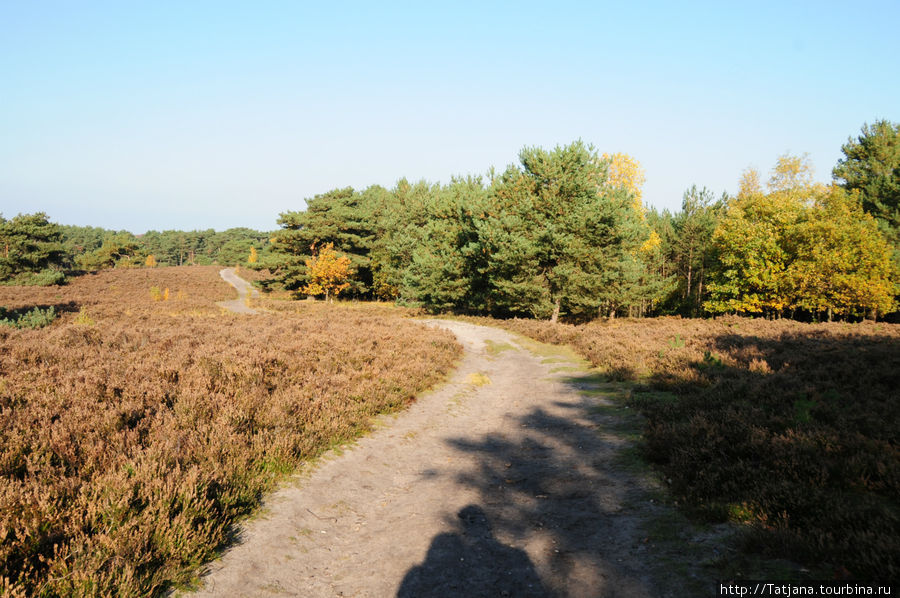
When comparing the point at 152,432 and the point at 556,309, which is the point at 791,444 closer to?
the point at 152,432

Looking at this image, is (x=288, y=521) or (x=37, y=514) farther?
(x=288, y=521)

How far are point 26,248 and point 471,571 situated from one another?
59569 mm

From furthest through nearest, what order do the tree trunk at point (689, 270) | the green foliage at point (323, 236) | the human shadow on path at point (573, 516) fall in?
the green foliage at point (323, 236) < the tree trunk at point (689, 270) < the human shadow on path at point (573, 516)

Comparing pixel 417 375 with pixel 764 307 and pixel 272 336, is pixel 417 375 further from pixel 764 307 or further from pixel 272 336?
pixel 764 307

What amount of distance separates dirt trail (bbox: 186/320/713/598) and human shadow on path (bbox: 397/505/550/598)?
14 mm

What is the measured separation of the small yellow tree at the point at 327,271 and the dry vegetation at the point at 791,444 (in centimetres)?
3649

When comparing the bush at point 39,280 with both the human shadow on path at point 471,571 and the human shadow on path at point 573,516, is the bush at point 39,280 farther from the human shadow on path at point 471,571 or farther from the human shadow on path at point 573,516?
the human shadow on path at point 471,571

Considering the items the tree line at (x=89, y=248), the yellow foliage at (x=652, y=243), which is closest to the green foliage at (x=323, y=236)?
the tree line at (x=89, y=248)

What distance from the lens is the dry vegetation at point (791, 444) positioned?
3.71 meters

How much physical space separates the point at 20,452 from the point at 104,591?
310 cm

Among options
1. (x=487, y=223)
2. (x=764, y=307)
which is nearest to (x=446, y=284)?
(x=487, y=223)

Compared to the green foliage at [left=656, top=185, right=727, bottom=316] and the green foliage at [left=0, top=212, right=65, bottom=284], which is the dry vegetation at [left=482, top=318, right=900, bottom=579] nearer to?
the green foliage at [left=656, top=185, right=727, bottom=316]

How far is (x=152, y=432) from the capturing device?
6.18m

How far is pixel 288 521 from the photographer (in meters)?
5.05
